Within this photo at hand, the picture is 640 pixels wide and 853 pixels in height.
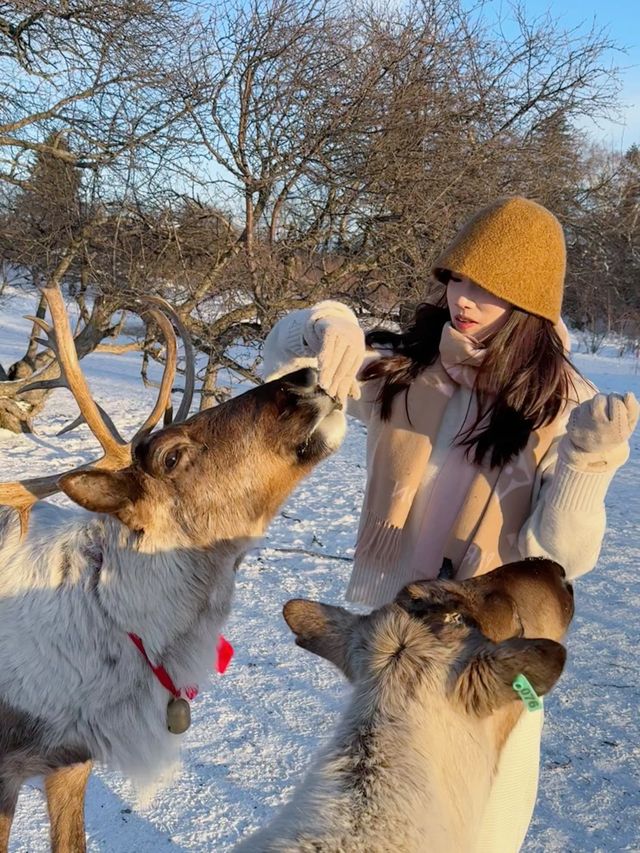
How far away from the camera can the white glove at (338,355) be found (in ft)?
7.55

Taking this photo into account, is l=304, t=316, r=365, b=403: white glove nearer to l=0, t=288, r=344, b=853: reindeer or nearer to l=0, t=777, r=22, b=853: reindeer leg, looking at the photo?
l=0, t=288, r=344, b=853: reindeer

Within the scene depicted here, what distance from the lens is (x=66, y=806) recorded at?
296 cm

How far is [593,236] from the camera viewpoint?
13.2 metres

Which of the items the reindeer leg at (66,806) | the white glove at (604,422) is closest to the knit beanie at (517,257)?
the white glove at (604,422)

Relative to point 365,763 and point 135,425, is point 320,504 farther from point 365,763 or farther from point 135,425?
point 365,763

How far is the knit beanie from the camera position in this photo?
7.65ft

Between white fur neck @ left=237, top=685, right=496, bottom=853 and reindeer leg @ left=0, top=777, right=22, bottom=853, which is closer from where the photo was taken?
white fur neck @ left=237, top=685, right=496, bottom=853

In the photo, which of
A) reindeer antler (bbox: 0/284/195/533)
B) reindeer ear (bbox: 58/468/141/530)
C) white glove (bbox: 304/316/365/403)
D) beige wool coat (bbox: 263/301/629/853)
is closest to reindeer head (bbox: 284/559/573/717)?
beige wool coat (bbox: 263/301/629/853)

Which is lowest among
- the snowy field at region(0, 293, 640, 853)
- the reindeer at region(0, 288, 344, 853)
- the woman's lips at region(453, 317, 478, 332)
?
the snowy field at region(0, 293, 640, 853)

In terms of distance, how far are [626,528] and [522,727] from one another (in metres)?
6.61

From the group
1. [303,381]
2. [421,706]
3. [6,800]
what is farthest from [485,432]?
[6,800]

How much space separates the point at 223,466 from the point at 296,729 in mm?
1992

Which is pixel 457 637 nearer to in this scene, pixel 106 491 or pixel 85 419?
pixel 106 491

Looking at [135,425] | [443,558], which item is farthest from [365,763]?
[135,425]
